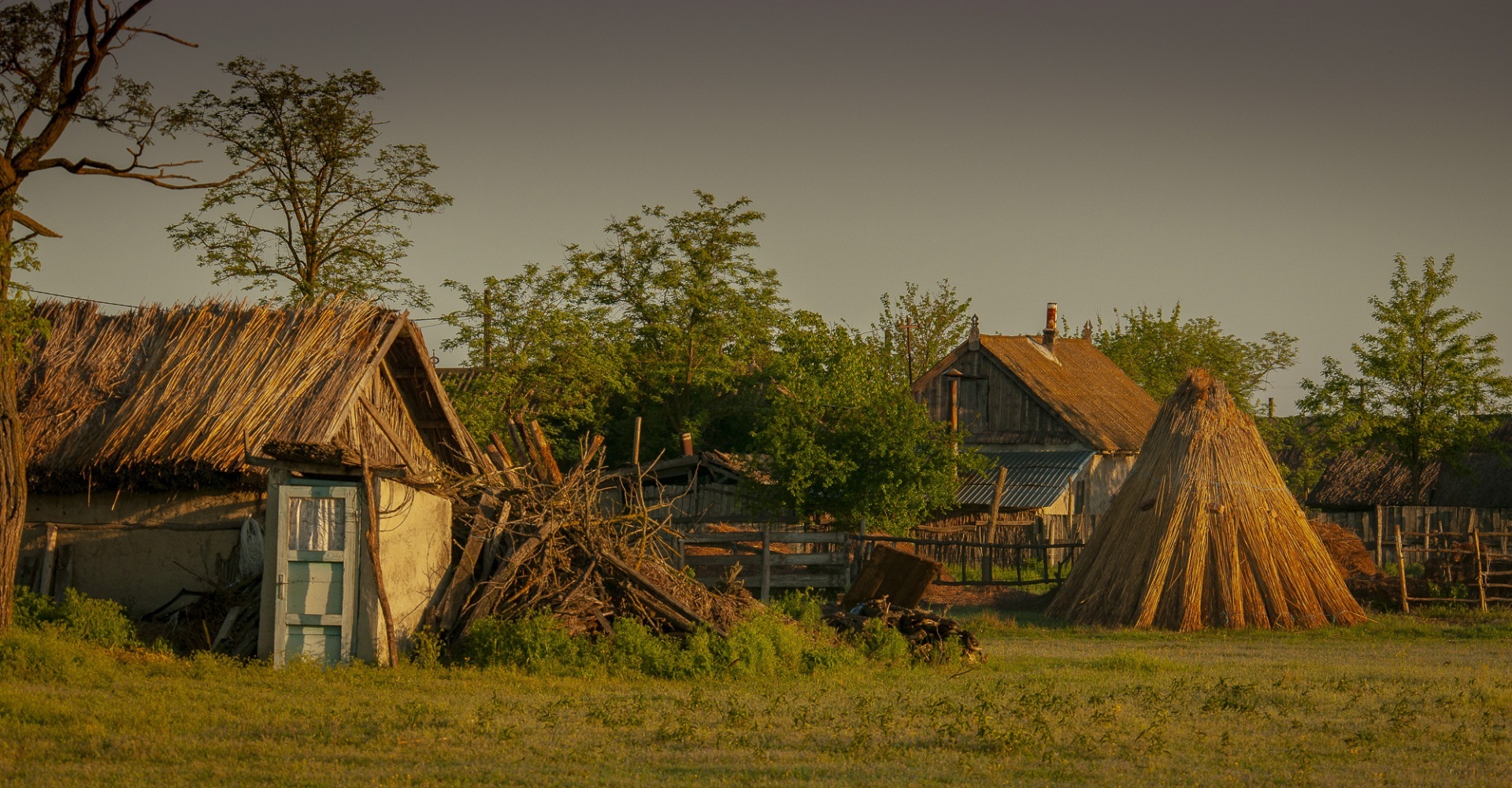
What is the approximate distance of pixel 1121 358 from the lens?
163ft

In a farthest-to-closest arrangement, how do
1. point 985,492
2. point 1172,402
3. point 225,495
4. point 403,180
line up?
point 985,492 → point 403,180 → point 1172,402 → point 225,495

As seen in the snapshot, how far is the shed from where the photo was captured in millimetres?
12906

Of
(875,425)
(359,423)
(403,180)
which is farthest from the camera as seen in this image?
(403,180)

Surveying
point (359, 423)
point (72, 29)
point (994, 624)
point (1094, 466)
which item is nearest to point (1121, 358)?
point (1094, 466)

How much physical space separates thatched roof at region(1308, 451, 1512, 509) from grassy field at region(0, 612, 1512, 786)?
78.9 ft

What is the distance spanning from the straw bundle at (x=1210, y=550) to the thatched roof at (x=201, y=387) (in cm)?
940

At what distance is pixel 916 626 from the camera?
48.9ft

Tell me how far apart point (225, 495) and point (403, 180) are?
44.8ft

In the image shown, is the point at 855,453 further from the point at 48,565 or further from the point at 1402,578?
the point at 48,565

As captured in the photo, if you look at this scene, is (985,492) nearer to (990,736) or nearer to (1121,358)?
(1121,358)

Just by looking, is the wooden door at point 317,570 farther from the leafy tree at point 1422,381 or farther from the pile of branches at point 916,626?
the leafy tree at point 1422,381

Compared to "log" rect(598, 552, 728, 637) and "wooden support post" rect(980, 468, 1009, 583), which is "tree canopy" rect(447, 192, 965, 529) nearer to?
"wooden support post" rect(980, 468, 1009, 583)

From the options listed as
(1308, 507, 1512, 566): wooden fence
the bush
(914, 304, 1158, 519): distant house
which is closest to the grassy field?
the bush

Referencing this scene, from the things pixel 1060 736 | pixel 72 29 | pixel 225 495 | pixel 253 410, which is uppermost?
pixel 72 29
